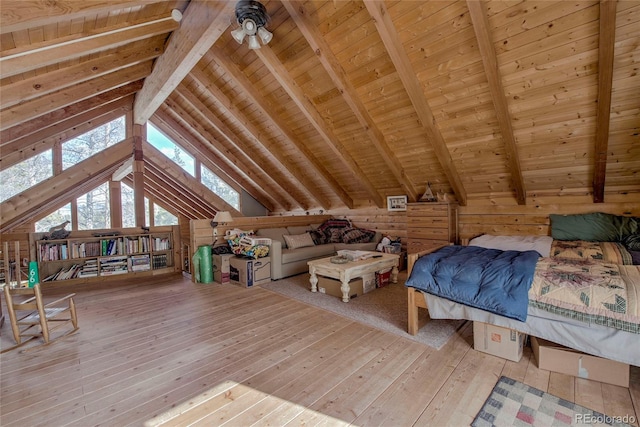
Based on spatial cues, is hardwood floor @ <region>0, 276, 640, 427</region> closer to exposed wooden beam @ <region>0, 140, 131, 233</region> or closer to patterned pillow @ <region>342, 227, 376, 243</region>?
exposed wooden beam @ <region>0, 140, 131, 233</region>

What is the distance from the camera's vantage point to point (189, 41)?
9.09 ft

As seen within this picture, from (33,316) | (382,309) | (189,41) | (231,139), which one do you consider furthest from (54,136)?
(382,309)

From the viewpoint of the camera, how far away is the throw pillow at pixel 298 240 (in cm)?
502

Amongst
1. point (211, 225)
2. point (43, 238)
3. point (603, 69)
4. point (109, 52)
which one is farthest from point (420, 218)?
point (43, 238)

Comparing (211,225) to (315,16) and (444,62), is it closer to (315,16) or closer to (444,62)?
(315,16)

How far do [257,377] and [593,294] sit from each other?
2315 mm

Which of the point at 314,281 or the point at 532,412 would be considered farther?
the point at 314,281

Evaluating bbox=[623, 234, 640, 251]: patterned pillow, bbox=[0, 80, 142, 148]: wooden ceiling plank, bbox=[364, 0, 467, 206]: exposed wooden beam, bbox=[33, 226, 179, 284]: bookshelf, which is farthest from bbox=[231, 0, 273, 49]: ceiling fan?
bbox=[623, 234, 640, 251]: patterned pillow

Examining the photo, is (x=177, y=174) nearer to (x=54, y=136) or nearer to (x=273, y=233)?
(x=54, y=136)

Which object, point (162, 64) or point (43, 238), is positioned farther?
point (43, 238)

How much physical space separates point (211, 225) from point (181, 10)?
121 inches

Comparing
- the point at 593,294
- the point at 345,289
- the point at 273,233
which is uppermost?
the point at 273,233

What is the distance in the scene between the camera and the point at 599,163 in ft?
10.4

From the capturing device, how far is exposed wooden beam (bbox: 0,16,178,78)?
1948 mm
